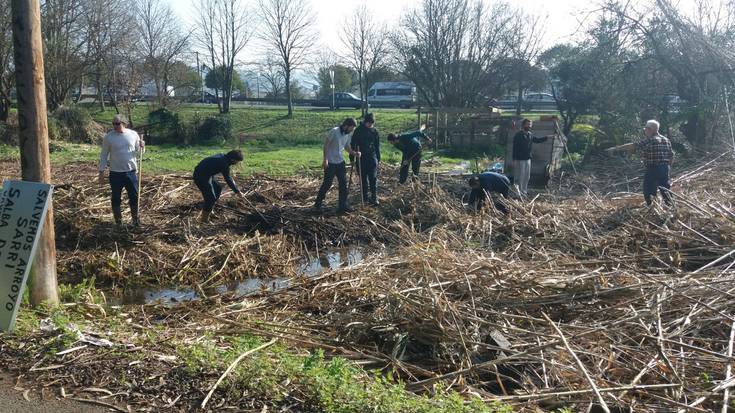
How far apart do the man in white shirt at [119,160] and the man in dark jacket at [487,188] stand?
510cm

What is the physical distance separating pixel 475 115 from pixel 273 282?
53.9 ft

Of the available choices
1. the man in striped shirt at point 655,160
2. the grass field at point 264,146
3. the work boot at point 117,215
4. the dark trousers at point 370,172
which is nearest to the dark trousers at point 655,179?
the man in striped shirt at point 655,160

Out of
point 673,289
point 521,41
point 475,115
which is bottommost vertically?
point 673,289

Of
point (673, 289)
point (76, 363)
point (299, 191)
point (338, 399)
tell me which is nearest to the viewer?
point (338, 399)

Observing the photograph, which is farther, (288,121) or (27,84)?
(288,121)

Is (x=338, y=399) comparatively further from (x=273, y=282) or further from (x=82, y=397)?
(x=273, y=282)

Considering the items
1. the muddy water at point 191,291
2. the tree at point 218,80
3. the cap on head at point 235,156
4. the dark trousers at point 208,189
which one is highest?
the tree at point 218,80

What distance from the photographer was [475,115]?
22.5 m

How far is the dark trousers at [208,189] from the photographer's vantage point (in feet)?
30.3

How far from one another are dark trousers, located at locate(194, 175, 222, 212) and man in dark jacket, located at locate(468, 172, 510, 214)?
13.2 feet

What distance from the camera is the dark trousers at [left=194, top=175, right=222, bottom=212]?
923 cm

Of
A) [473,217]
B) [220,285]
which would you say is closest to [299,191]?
[473,217]

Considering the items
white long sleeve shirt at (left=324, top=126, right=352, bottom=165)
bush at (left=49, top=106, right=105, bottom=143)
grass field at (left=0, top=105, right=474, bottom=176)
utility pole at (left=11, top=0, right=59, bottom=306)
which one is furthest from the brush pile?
bush at (left=49, top=106, right=105, bottom=143)

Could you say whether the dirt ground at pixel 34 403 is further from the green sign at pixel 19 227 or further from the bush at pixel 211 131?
the bush at pixel 211 131
